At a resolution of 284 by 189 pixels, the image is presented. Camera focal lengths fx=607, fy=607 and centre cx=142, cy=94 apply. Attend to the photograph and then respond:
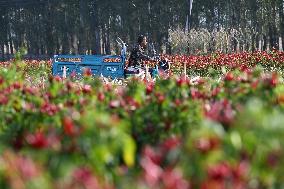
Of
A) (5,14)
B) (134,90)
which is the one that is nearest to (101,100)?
(134,90)

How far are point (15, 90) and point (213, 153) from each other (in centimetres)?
317

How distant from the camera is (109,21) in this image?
59.8 metres

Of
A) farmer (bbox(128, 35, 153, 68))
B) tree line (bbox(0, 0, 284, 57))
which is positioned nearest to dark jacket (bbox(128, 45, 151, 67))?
farmer (bbox(128, 35, 153, 68))

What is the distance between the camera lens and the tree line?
4950 cm

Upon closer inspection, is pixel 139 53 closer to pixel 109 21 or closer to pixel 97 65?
pixel 97 65

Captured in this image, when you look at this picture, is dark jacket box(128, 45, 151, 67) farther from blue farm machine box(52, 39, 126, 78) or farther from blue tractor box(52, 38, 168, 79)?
blue farm machine box(52, 39, 126, 78)

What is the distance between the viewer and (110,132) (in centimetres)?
302

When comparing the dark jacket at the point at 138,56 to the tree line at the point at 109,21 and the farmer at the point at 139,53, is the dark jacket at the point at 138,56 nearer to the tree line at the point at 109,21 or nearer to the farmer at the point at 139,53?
the farmer at the point at 139,53

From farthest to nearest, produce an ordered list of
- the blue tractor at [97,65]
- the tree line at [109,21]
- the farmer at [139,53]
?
the tree line at [109,21] < the blue tractor at [97,65] < the farmer at [139,53]

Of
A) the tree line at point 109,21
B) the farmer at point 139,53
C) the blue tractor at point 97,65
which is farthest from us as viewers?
the tree line at point 109,21

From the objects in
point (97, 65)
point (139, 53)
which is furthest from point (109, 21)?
point (139, 53)

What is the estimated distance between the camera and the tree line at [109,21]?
162 ft

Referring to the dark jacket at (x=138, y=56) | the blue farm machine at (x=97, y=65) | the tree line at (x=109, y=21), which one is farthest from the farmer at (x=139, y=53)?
the tree line at (x=109, y=21)

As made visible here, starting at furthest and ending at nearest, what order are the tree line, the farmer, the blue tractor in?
1. the tree line
2. the blue tractor
3. the farmer
